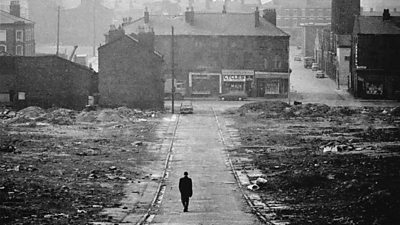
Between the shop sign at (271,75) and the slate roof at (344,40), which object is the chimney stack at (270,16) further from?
the slate roof at (344,40)

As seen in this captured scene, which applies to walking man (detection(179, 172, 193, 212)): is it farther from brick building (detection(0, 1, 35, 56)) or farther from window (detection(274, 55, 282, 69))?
brick building (detection(0, 1, 35, 56))

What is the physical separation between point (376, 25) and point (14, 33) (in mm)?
42855

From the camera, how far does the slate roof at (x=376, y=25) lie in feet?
319

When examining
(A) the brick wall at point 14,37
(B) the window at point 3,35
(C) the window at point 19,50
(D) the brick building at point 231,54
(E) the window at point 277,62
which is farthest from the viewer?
(C) the window at point 19,50

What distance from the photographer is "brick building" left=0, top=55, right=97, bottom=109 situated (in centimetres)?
8100

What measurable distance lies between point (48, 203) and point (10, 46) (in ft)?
257

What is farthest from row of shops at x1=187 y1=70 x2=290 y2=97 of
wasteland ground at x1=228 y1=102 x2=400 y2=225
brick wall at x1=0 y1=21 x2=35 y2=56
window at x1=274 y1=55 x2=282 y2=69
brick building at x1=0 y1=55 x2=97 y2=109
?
brick wall at x1=0 y1=21 x2=35 y2=56

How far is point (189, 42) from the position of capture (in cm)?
9975

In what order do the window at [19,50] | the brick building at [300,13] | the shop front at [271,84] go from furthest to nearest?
the brick building at [300,13]
the window at [19,50]
the shop front at [271,84]

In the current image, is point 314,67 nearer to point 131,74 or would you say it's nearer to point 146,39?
point 146,39

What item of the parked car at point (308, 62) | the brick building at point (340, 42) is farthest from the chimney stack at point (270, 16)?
the parked car at point (308, 62)

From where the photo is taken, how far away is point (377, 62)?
97.2 metres

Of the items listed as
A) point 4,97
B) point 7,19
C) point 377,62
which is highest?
point 7,19

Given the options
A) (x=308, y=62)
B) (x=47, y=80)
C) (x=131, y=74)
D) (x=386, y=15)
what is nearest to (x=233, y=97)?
(x=131, y=74)
